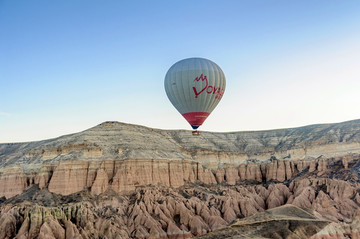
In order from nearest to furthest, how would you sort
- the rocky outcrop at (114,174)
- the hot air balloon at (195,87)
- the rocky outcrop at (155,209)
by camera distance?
the rocky outcrop at (155,209) → the hot air balloon at (195,87) → the rocky outcrop at (114,174)

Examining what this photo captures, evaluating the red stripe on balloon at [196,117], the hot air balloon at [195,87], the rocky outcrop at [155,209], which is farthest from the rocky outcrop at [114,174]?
the hot air balloon at [195,87]

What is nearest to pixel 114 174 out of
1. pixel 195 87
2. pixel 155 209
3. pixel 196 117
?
pixel 155 209

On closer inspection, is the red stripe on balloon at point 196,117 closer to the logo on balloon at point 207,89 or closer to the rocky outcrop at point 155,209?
the logo on balloon at point 207,89

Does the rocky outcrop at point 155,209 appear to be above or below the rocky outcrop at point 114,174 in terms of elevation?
below

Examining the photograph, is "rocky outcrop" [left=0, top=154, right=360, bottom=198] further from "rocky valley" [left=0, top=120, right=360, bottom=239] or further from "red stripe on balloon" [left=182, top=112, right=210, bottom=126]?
"red stripe on balloon" [left=182, top=112, right=210, bottom=126]

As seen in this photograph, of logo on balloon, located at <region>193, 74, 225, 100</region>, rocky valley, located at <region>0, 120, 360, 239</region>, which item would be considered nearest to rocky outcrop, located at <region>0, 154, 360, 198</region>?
rocky valley, located at <region>0, 120, 360, 239</region>

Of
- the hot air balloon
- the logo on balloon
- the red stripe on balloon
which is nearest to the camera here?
the logo on balloon

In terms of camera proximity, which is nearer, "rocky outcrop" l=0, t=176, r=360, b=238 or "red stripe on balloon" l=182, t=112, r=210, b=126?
"rocky outcrop" l=0, t=176, r=360, b=238

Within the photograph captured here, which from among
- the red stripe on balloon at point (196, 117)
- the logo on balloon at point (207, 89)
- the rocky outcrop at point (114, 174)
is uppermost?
the logo on balloon at point (207, 89)
